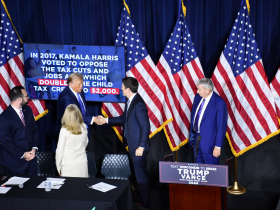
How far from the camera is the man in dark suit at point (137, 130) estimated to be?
4574 millimetres

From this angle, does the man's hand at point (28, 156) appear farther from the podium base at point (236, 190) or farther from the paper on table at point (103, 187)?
the podium base at point (236, 190)

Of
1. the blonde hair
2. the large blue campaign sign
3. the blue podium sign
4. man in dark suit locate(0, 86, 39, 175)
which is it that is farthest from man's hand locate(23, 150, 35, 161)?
the blue podium sign

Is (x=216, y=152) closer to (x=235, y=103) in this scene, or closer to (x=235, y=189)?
(x=235, y=103)

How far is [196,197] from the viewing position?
12.6ft

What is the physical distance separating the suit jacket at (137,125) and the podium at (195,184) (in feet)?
3.01

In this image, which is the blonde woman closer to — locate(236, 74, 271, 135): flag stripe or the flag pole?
the flag pole

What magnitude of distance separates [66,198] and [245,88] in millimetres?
3107

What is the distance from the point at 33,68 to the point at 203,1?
2.89 m

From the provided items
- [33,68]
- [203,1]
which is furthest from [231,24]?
[33,68]

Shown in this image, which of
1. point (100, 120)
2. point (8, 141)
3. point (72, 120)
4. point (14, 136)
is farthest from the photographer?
point (100, 120)

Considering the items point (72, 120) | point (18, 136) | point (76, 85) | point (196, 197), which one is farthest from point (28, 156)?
point (196, 197)

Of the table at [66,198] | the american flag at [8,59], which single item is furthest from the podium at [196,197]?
the american flag at [8,59]

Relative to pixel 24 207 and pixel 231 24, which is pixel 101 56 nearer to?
pixel 231 24

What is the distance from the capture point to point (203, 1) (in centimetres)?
544
